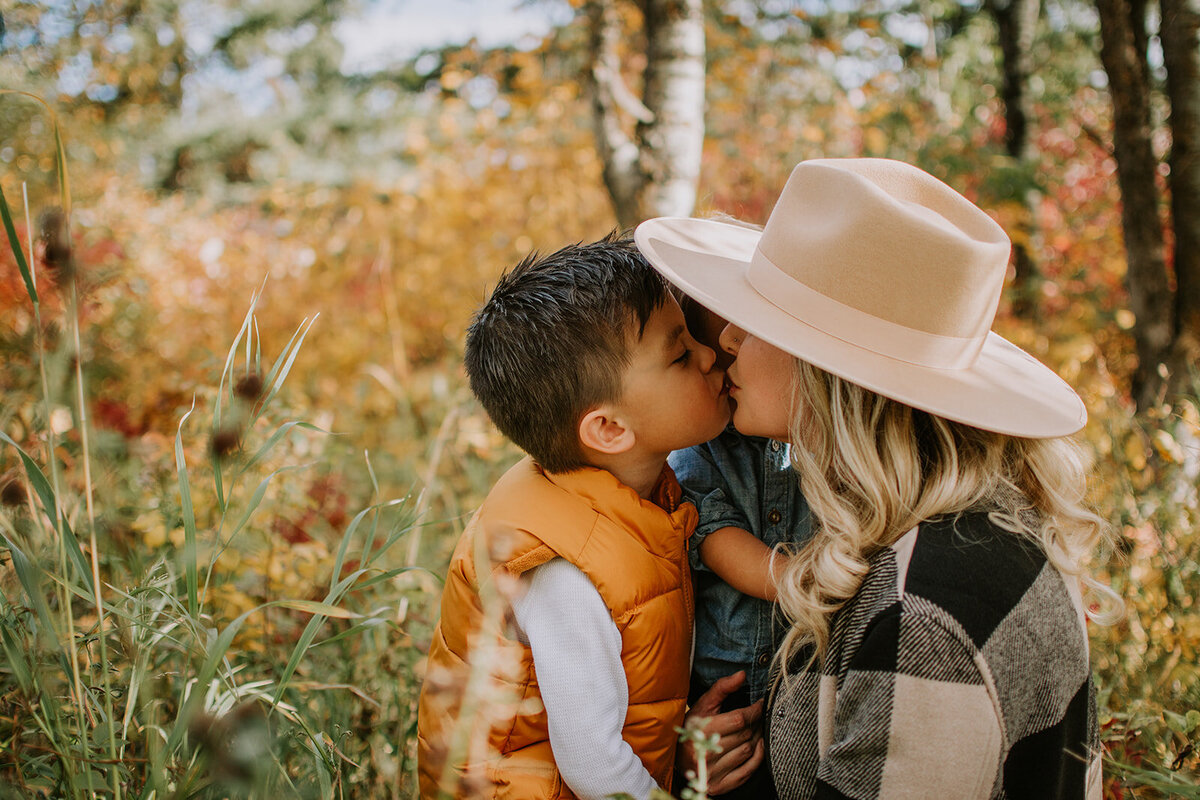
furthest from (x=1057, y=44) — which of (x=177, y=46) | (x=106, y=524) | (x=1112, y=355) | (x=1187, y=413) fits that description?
(x=177, y=46)

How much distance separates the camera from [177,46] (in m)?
12.8

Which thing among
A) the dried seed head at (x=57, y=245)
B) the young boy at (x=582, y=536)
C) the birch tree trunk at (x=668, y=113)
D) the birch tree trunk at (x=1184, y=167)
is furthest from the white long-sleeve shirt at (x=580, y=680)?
the birch tree trunk at (x=668, y=113)

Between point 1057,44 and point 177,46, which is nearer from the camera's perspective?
point 1057,44

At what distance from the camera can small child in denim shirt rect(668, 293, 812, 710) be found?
1.52 metres

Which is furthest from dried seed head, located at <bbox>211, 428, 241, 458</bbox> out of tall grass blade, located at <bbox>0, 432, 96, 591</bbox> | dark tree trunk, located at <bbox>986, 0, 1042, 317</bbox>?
dark tree trunk, located at <bbox>986, 0, 1042, 317</bbox>

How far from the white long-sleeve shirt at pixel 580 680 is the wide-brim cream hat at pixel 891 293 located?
0.53 m

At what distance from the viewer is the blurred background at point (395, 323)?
1.30 m

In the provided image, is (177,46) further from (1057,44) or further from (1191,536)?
(1191,536)

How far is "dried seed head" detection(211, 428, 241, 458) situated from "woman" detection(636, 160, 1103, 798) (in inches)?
27.5

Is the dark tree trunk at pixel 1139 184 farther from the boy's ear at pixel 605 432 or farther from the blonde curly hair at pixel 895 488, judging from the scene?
the boy's ear at pixel 605 432

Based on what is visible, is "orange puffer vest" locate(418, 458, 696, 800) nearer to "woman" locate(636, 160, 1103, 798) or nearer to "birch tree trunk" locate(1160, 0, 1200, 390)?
"woman" locate(636, 160, 1103, 798)

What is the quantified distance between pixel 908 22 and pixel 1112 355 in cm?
599

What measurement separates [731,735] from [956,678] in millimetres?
500

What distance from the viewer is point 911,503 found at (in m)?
1.25
